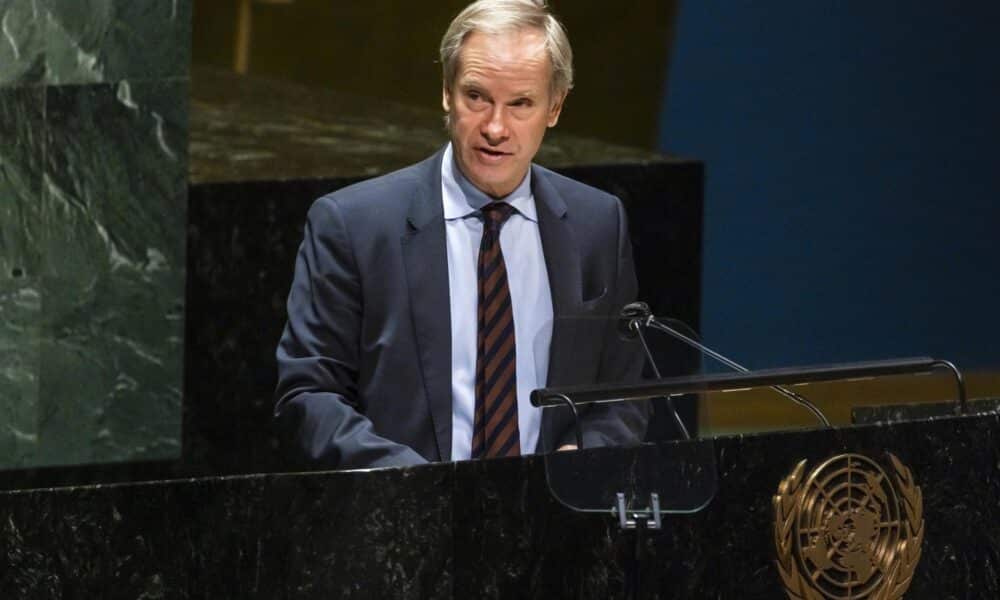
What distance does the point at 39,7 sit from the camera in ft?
19.2

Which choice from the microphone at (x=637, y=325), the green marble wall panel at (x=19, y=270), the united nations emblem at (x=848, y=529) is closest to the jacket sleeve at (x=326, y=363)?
the microphone at (x=637, y=325)

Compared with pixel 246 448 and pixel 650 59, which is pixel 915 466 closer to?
pixel 246 448

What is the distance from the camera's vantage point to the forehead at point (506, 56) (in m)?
3.81

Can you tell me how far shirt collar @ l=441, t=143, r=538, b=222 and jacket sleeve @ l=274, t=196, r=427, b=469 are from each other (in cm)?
19

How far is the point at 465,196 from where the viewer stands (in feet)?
12.8

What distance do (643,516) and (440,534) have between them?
0.31 metres

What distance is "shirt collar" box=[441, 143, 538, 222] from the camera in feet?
12.8

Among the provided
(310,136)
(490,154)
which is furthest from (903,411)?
(310,136)

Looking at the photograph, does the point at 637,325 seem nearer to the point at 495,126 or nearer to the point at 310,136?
the point at 495,126

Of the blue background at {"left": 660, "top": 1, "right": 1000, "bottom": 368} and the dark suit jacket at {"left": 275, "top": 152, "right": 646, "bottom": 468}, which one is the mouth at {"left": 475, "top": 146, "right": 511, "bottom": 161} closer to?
the dark suit jacket at {"left": 275, "top": 152, "right": 646, "bottom": 468}

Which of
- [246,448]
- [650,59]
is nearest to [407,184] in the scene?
[246,448]

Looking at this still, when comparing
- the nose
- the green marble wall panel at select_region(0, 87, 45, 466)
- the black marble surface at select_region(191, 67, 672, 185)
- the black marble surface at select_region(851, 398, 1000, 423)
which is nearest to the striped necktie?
the nose

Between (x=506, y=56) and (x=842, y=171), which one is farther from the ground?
(x=842, y=171)

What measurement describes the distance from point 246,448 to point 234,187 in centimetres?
71
